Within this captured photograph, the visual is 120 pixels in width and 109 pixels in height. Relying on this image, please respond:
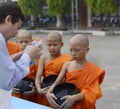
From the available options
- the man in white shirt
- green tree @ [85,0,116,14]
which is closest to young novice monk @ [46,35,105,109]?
the man in white shirt

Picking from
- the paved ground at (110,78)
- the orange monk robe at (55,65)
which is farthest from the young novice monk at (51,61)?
the paved ground at (110,78)

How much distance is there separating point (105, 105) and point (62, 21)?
20456 mm

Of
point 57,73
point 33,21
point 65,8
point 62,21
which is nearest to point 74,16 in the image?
point 65,8

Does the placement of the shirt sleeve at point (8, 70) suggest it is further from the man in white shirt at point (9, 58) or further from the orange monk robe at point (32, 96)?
the orange monk robe at point (32, 96)

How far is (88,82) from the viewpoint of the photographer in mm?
2975

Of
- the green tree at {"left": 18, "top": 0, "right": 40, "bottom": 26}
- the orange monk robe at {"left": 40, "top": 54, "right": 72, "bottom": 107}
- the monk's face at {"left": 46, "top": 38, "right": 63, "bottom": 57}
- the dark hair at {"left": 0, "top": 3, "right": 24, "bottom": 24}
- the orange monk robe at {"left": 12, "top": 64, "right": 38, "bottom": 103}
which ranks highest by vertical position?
the dark hair at {"left": 0, "top": 3, "right": 24, "bottom": 24}

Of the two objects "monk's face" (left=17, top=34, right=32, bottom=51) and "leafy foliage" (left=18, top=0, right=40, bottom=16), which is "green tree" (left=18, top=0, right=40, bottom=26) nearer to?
"leafy foliage" (left=18, top=0, right=40, bottom=16)

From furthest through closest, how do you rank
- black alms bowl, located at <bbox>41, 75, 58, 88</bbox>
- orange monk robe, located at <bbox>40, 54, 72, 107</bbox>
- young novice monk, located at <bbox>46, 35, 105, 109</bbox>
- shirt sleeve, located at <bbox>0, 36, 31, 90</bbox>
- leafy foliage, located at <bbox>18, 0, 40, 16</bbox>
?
1. leafy foliage, located at <bbox>18, 0, 40, 16</bbox>
2. orange monk robe, located at <bbox>40, 54, 72, 107</bbox>
3. black alms bowl, located at <bbox>41, 75, 58, 88</bbox>
4. young novice monk, located at <bbox>46, 35, 105, 109</bbox>
5. shirt sleeve, located at <bbox>0, 36, 31, 90</bbox>

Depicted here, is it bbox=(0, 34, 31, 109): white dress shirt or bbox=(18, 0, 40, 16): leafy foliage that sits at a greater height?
bbox=(0, 34, 31, 109): white dress shirt

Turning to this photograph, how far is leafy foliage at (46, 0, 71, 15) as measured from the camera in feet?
76.1

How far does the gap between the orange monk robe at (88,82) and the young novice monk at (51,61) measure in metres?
0.28

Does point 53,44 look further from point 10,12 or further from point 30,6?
point 30,6

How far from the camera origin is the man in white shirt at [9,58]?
6.98 ft

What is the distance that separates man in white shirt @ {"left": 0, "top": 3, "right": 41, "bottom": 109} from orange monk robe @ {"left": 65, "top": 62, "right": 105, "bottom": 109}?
71 centimetres
